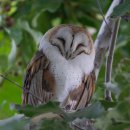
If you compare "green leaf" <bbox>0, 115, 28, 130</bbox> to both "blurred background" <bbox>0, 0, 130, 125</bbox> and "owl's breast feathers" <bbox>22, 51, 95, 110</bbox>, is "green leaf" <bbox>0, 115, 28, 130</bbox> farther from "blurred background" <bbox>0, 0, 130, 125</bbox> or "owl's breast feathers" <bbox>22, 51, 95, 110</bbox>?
"blurred background" <bbox>0, 0, 130, 125</bbox>

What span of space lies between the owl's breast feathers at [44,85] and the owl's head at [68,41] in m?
0.08

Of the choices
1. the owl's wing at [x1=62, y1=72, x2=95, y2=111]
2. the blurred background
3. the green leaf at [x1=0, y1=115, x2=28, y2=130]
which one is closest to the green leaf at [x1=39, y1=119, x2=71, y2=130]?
the green leaf at [x1=0, y1=115, x2=28, y2=130]

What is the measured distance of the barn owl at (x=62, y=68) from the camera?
2.62m

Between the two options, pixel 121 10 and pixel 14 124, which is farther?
pixel 121 10

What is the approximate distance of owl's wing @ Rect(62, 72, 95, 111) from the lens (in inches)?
108

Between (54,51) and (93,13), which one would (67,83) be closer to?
(54,51)

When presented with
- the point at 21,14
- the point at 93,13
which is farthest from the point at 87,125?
the point at 93,13

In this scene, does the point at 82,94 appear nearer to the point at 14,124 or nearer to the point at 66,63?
the point at 66,63

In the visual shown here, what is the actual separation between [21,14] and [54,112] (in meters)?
2.53

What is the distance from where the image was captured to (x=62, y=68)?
2.64m

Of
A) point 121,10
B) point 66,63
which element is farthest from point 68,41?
point 121,10

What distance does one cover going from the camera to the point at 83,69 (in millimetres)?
2711

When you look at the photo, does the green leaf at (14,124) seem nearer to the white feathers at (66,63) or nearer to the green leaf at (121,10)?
the green leaf at (121,10)

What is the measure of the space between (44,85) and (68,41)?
0.87 feet
